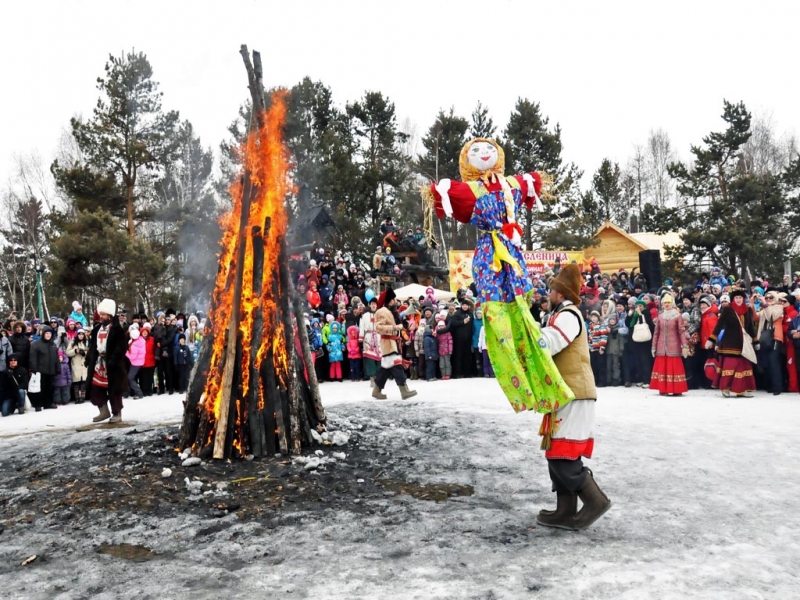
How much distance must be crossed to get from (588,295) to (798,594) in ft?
42.1

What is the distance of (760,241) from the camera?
25562 mm

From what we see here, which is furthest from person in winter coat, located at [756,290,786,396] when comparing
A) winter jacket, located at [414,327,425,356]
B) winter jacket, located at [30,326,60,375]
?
winter jacket, located at [30,326,60,375]

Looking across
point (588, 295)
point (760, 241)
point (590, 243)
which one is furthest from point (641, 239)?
point (588, 295)

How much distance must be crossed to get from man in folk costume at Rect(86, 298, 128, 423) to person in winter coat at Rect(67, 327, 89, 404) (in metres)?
4.36

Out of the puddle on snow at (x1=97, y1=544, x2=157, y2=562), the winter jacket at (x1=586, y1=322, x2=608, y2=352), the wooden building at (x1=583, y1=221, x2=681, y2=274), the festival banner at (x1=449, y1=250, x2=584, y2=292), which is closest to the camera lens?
the puddle on snow at (x1=97, y1=544, x2=157, y2=562)

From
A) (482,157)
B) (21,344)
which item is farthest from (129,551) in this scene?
(21,344)

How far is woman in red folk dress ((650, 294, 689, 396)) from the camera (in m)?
11.3

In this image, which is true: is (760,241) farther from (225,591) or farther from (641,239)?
(225,591)

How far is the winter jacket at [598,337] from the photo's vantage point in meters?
13.2

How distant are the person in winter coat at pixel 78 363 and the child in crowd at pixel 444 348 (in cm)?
795

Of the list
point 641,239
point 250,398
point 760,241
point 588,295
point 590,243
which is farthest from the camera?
point 641,239

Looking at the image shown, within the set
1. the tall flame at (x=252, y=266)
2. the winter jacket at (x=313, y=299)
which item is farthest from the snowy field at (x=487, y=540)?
the winter jacket at (x=313, y=299)

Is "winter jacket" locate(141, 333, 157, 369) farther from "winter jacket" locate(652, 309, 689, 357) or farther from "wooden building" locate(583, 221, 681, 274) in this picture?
"wooden building" locate(583, 221, 681, 274)

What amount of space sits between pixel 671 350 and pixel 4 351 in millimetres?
12561
